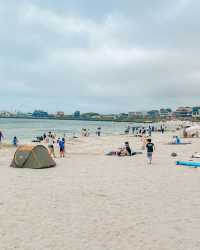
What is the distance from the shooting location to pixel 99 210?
9484 mm

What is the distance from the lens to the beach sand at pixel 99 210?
710 centimetres

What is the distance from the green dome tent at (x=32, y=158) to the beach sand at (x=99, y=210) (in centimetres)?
144

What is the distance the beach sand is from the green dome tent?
1.44 meters

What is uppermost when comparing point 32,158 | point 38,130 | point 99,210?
point 32,158

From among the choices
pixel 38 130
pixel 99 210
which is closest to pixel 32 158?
pixel 99 210

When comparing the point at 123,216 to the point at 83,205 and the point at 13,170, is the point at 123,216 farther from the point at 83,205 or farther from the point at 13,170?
the point at 13,170

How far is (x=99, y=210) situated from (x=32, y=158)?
9020mm

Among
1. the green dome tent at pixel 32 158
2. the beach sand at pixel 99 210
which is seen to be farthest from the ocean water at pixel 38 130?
the beach sand at pixel 99 210

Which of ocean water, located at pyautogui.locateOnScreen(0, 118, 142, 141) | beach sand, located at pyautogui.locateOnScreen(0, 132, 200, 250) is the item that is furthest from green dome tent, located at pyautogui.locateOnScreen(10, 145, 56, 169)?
ocean water, located at pyautogui.locateOnScreen(0, 118, 142, 141)

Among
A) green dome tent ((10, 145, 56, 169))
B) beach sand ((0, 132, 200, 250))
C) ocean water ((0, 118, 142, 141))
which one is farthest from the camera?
ocean water ((0, 118, 142, 141))

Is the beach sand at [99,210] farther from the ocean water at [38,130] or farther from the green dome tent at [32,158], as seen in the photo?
the ocean water at [38,130]

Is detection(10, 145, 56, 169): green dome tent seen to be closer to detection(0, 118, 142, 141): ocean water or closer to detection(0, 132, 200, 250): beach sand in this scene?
detection(0, 132, 200, 250): beach sand

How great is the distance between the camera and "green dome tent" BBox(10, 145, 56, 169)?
17.7 m

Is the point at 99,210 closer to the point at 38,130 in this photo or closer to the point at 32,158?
the point at 32,158
